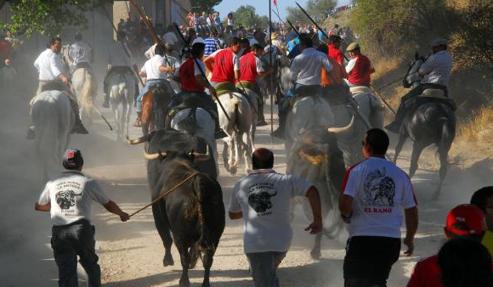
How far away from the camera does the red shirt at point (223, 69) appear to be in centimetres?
1672

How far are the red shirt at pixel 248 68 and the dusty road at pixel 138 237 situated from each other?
198 centimetres

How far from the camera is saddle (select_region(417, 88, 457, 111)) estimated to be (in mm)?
15273

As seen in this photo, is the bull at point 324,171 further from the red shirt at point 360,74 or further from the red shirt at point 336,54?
the red shirt at point 336,54

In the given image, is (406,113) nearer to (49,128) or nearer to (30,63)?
(49,128)

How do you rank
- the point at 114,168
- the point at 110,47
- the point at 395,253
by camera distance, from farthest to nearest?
1. the point at 110,47
2. the point at 114,168
3. the point at 395,253

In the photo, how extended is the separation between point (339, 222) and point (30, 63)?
20.9 meters

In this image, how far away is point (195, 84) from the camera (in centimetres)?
1452

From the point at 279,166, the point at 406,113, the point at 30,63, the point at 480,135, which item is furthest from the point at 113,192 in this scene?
the point at 30,63

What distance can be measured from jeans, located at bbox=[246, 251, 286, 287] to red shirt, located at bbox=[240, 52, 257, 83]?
11.6 metres

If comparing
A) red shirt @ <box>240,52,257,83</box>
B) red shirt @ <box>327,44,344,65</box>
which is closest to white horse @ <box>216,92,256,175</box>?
red shirt @ <box>240,52,257,83</box>

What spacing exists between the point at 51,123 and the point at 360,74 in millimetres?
6077

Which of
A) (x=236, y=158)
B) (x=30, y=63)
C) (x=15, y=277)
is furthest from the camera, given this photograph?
(x=30, y=63)

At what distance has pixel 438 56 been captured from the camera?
1548 centimetres

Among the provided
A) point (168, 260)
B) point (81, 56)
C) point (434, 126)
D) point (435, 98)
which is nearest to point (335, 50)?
point (435, 98)
